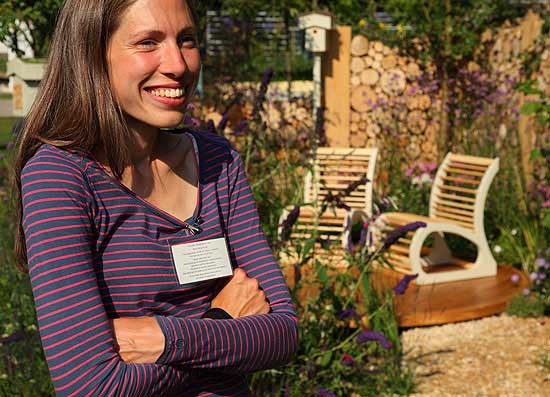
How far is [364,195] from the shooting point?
239 inches

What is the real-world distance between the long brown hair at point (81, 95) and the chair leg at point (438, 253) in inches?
181

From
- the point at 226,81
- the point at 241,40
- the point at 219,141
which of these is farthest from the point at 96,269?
the point at 241,40

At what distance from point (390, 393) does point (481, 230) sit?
2.28 m

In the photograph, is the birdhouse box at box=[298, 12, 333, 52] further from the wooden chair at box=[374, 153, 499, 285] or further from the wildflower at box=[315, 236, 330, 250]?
the wildflower at box=[315, 236, 330, 250]

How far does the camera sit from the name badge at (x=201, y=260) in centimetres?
151

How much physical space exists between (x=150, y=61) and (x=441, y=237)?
4.61 metres

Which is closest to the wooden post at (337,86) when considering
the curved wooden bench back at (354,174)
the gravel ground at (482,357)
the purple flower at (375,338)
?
the curved wooden bench back at (354,174)

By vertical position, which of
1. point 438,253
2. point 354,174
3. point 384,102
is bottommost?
point 438,253

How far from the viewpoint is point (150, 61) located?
1.49 m

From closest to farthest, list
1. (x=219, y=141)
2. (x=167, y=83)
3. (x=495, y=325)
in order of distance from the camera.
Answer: (x=167, y=83) < (x=219, y=141) < (x=495, y=325)

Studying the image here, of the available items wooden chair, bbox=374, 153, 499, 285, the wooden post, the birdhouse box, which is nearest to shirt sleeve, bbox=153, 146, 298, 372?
wooden chair, bbox=374, 153, 499, 285

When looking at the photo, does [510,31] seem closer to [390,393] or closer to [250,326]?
[390,393]

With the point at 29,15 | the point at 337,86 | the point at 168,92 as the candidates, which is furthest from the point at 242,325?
the point at 337,86

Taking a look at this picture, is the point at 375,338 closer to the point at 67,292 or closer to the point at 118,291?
the point at 118,291
